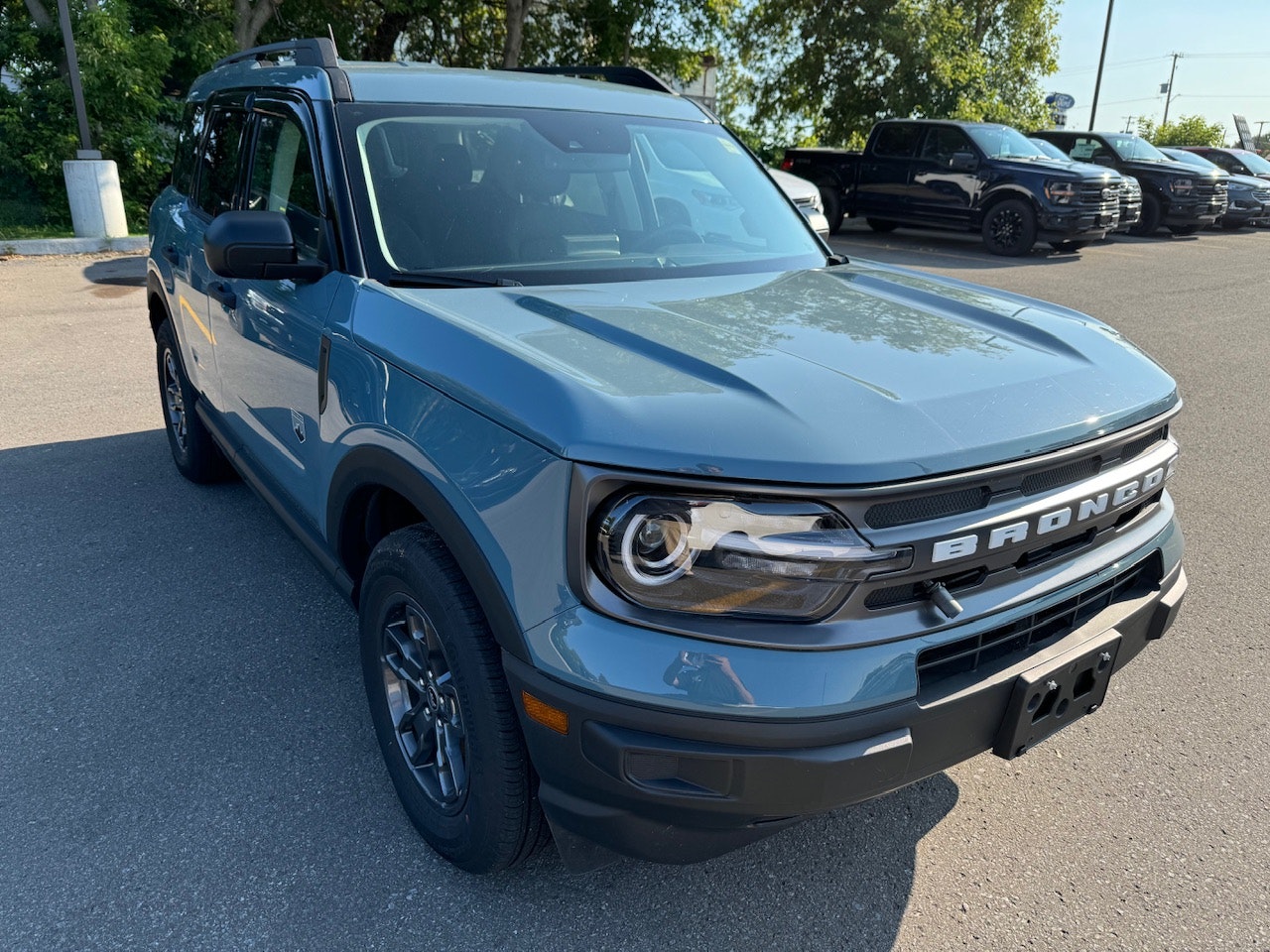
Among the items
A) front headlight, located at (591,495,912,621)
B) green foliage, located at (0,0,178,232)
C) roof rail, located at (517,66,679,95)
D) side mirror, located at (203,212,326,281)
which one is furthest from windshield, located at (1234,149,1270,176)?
front headlight, located at (591,495,912,621)

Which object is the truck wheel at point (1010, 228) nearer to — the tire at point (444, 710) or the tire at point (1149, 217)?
the tire at point (1149, 217)

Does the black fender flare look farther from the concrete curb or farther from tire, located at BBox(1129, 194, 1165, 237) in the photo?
tire, located at BBox(1129, 194, 1165, 237)

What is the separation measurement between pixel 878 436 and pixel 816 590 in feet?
1.01

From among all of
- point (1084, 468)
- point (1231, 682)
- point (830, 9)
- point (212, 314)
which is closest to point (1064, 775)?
point (1231, 682)

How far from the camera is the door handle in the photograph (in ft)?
10.9

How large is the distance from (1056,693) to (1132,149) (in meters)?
18.5

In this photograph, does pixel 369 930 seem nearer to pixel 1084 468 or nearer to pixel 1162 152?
pixel 1084 468

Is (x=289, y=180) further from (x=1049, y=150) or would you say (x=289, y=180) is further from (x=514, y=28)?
(x=514, y=28)

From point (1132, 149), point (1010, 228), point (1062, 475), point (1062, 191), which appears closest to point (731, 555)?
point (1062, 475)

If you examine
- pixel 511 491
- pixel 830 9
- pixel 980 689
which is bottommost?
pixel 980 689

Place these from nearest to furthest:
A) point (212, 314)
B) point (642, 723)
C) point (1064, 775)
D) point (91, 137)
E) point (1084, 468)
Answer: point (642, 723) → point (1084, 468) → point (1064, 775) → point (212, 314) → point (91, 137)

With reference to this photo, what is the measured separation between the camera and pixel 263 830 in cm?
250

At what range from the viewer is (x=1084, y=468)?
6.89 ft

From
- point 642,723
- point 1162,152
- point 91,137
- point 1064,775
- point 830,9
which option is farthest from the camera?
point 830,9
